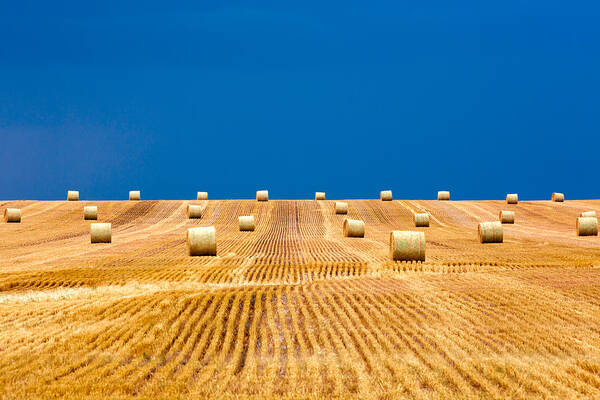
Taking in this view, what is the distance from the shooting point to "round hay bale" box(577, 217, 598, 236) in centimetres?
3341

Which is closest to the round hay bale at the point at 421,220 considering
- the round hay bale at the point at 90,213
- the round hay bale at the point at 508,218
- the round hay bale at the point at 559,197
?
the round hay bale at the point at 508,218

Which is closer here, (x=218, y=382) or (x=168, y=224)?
(x=218, y=382)

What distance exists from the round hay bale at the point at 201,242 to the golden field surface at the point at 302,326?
78cm

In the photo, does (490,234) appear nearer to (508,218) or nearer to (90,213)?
(508,218)

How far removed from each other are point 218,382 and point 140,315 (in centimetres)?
411

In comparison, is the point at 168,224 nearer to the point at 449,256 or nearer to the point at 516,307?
the point at 449,256

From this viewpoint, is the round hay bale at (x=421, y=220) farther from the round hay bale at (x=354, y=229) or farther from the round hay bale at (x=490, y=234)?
the round hay bale at (x=490, y=234)

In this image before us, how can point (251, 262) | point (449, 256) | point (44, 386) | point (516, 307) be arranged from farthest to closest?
point (449, 256) < point (251, 262) < point (516, 307) < point (44, 386)

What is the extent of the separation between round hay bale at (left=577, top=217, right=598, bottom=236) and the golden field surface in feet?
32.0

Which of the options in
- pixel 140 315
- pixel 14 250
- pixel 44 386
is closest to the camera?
pixel 44 386

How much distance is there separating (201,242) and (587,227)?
82.4 ft

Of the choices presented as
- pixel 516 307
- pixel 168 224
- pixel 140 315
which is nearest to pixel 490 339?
pixel 516 307

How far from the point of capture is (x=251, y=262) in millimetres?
21953

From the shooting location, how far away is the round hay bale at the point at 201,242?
2413 cm
